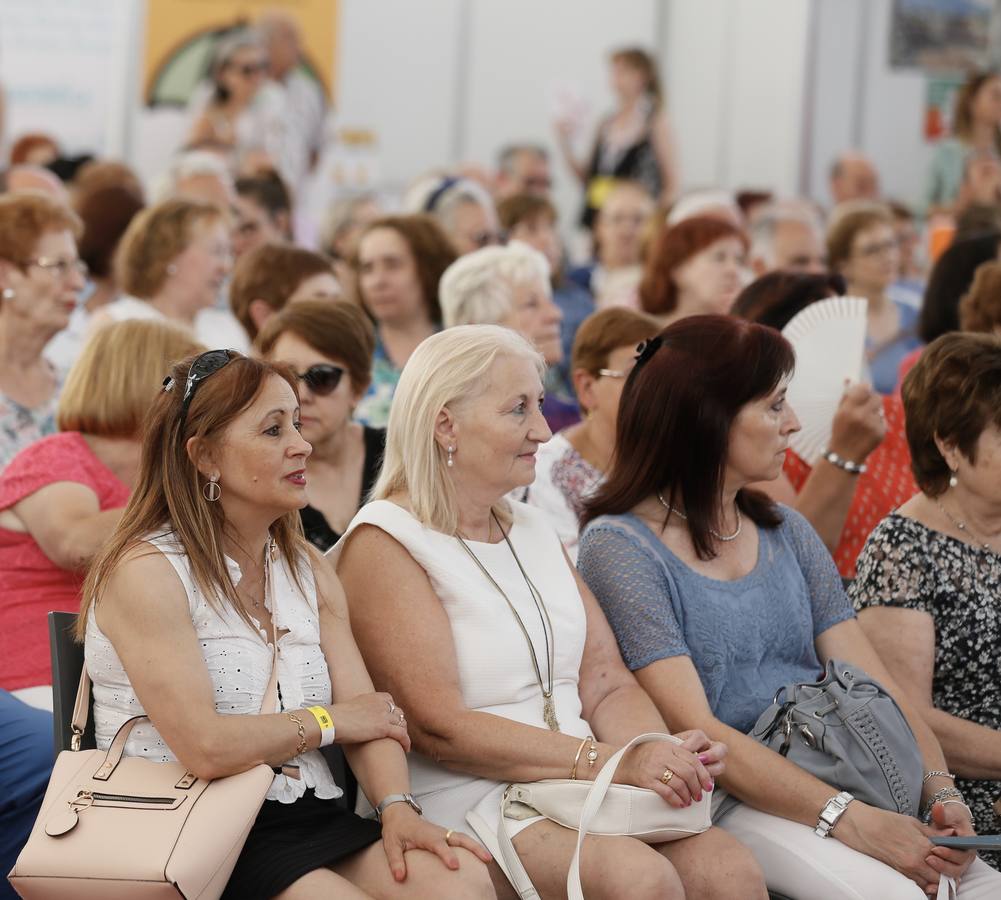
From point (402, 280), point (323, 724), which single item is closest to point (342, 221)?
point (402, 280)

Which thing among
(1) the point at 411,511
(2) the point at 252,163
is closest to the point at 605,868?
(1) the point at 411,511

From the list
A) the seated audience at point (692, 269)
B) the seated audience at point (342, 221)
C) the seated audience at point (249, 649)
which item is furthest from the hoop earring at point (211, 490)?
the seated audience at point (342, 221)

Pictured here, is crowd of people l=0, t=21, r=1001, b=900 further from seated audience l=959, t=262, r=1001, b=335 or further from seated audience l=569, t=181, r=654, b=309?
seated audience l=569, t=181, r=654, b=309

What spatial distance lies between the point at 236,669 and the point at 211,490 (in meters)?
0.33

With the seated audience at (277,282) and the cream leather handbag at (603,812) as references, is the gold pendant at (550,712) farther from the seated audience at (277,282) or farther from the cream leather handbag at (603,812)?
the seated audience at (277,282)

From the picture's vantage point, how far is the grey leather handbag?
298 centimetres

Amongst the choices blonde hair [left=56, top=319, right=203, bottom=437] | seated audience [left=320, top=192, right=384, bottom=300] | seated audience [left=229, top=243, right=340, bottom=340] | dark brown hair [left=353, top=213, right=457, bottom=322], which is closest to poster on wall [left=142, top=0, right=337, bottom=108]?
seated audience [left=320, top=192, right=384, bottom=300]

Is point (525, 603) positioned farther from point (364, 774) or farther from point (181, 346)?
point (181, 346)

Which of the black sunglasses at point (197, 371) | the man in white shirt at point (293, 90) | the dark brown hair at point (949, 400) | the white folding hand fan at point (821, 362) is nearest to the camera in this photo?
the black sunglasses at point (197, 371)

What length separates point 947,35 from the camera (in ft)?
35.9

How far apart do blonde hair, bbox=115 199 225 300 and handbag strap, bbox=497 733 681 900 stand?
3.23 m

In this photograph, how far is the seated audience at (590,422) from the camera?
4.10m

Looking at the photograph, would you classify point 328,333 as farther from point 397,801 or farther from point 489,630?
point 397,801

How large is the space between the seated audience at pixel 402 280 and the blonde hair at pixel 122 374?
1745 millimetres
